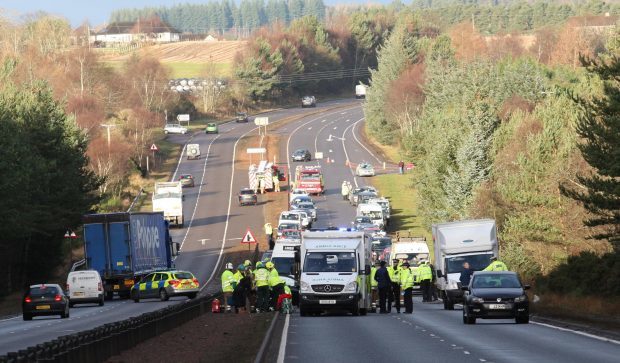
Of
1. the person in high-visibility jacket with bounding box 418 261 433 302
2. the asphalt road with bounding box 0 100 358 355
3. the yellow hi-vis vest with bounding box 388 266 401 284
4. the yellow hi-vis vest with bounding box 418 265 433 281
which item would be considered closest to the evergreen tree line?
the person in high-visibility jacket with bounding box 418 261 433 302

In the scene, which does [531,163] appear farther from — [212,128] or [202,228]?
[212,128]

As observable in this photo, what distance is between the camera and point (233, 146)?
14975 centimetres

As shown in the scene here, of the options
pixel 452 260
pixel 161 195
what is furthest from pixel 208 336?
pixel 161 195

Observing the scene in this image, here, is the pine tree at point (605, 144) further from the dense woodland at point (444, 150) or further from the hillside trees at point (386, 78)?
the hillside trees at point (386, 78)

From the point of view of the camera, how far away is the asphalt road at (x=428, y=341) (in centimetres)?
2414

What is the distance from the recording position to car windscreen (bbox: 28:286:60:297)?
4856 centimetres

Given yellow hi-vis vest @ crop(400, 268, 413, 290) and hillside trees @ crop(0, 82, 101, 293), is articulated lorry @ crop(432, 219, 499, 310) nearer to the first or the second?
yellow hi-vis vest @ crop(400, 268, 413, 290)

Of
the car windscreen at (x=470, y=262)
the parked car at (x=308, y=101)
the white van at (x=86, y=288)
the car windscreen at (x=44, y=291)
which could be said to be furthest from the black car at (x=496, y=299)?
the parked car at (x=308, y=101)

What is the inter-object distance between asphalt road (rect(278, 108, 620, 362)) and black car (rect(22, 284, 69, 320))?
9.60 metres

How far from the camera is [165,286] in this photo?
58500mm

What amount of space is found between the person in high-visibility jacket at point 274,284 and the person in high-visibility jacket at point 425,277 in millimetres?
8404

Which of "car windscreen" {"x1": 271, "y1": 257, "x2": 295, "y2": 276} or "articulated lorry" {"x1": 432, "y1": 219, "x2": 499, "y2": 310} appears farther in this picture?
"car windscreen" {"x1": 271, "y1": 257, "x2": 295, "y2": 276}

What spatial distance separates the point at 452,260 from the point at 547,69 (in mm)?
91607

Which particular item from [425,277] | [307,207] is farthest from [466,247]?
[307,207]
